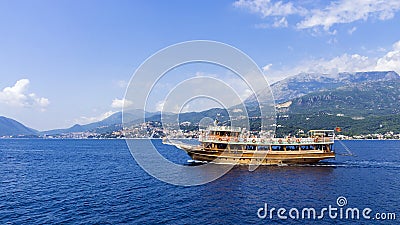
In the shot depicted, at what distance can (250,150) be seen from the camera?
68438 millimetres

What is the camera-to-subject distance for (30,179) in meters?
54.5

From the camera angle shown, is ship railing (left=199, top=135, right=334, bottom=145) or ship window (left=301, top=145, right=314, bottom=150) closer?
ship railing (left=199, top=135, right=334, bottom=145)

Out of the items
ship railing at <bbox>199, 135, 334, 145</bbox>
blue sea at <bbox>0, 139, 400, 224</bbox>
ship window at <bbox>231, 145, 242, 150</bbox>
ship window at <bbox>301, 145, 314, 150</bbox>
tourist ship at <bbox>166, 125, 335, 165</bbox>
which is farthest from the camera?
ship window at <bbox>301, 145, 314, 150</bbox>

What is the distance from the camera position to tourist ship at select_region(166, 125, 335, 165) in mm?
67375

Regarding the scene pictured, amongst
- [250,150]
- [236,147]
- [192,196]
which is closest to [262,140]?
[250,150]

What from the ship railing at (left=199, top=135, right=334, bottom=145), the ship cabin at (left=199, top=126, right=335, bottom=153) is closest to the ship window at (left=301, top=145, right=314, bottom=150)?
the ship cabin at (left=199, top=126, right=335, bottom=153)

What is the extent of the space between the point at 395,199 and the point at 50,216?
140 ft

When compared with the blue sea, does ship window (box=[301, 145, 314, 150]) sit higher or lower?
higher

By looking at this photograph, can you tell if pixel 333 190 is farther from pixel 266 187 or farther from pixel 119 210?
pixel 119 210

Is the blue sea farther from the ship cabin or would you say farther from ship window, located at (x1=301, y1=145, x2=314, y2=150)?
ship window, located at (x1=301, y1=145, x2=314, y2=150)

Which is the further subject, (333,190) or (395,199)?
(333,190)

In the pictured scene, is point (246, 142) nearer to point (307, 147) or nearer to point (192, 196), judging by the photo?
point (307, 147)

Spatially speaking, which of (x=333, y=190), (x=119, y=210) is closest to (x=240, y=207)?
(x=119, y=210)

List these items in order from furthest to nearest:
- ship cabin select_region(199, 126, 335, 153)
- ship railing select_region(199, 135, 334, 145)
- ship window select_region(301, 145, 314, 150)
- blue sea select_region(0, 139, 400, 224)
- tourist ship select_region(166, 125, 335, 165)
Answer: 1. ship window select_region(301, 145, 314, 150)
2. ship railing select_region(199, 135, 334, 145)
3. ship cabin select_region(199, 126, 335, 153)
4. tourist ship select_region(166, 125, 335, 165)
5. blue sea select_region(0, 139, 400, 224)
